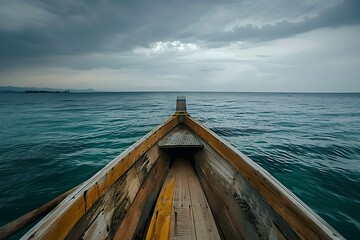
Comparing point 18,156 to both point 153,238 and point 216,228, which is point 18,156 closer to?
point 153,238

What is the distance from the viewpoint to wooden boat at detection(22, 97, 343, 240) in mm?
1285

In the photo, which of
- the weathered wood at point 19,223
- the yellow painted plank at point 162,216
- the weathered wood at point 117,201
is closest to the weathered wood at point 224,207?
the yellow painted plank at point 162,216

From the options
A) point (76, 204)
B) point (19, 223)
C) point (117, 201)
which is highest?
point (76, 204)

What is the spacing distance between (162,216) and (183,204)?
1.31 feet

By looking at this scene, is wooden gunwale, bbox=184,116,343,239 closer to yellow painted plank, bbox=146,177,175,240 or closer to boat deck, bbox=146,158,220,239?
boat deck, bbox=146,158,220,239

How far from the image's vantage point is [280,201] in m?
1.44

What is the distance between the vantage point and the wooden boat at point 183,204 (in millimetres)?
1285

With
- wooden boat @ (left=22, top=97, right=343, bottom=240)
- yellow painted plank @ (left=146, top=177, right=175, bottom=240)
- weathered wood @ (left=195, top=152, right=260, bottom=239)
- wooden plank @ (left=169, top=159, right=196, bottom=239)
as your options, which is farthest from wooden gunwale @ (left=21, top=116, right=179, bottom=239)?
weathered wood @ (left=195, top=152, right=260, bottom=239)

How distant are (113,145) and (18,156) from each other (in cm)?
381

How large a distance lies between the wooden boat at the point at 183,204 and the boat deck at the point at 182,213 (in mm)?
12

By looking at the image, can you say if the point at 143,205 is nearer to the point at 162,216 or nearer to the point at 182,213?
the point at 162,216

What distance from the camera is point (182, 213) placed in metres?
2.38

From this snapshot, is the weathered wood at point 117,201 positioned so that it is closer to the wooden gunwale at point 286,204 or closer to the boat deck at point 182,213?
the boat deck at point 182,213

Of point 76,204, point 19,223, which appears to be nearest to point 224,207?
point 76,204
